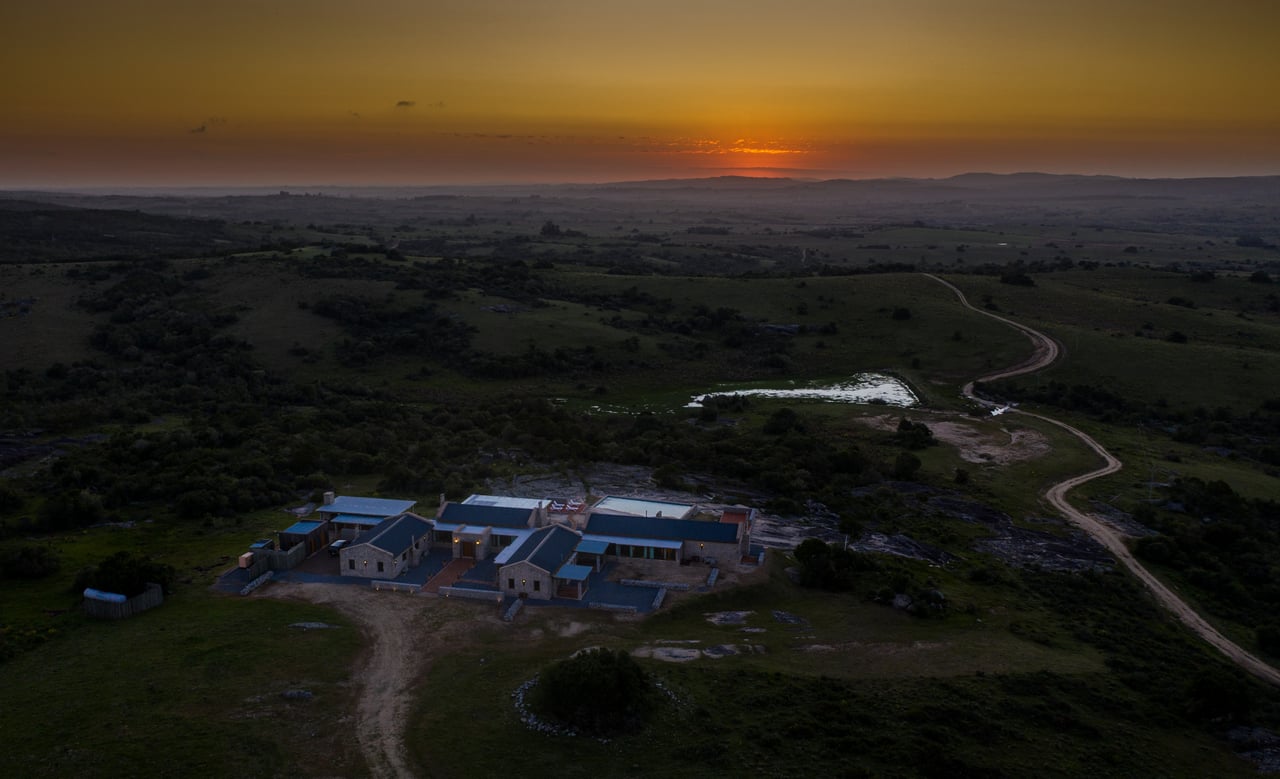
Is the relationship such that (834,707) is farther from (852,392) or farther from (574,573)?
(852,392)

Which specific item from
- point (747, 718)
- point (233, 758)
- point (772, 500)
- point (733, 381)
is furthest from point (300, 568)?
point (733, 381)

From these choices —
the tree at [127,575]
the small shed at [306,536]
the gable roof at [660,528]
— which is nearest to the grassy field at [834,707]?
the gable roof at [660,528]

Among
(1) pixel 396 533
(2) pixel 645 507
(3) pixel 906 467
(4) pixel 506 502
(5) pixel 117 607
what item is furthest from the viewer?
(3) pixel 906 467

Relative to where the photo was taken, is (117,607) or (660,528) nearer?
(117,607)

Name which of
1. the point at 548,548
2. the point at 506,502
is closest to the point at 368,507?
the point at 506,502

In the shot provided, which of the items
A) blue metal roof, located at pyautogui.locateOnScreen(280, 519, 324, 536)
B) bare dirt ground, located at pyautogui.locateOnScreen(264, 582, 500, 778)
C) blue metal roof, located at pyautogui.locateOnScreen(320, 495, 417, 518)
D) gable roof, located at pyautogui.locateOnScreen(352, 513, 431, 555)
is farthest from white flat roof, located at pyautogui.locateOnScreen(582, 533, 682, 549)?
blue metal roof, located at pyautogui.locateOnScreen(280, 519, 324, 536)

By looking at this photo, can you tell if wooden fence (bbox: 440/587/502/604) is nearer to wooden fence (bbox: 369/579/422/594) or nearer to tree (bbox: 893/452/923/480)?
wooden fence (bbox: 369/579/422/594)

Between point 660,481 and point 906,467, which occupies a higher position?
point 906,467
